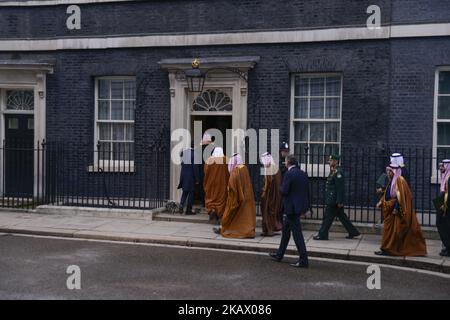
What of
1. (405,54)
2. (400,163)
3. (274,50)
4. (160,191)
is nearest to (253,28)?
(274,50)

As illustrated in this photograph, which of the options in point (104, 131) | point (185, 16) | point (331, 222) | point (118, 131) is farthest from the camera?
point (104, 131)

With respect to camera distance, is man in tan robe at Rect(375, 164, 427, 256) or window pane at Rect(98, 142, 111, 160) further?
window pane at Rect(98, 142, 111, 160)

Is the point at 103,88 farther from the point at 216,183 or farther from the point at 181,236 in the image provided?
the point at 181,236

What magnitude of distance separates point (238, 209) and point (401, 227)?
3240mm

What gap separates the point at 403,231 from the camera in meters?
10.2

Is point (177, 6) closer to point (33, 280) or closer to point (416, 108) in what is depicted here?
point (416, 108)

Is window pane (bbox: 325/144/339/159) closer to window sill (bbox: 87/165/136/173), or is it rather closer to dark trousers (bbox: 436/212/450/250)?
dark trousers (bbox: 436/212/450/250)

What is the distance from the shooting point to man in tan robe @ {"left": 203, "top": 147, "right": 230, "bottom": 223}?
12.7 m

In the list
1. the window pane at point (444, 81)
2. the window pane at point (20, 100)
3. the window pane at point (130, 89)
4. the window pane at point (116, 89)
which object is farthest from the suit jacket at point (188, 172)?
the window pane at point (444, 81)

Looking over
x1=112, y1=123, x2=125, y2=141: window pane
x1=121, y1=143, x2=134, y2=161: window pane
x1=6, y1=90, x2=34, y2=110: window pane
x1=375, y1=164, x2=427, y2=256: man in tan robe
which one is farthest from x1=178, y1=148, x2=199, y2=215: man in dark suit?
x1=6, y1=90, x2=34, y2=110: window pane

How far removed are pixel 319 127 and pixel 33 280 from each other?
8.27 meters

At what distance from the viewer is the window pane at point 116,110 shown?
52.1 feet

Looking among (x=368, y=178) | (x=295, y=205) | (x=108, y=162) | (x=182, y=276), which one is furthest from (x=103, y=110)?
(x=182, y=276)

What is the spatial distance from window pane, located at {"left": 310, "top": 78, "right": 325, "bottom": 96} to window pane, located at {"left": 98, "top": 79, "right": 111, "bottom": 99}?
17.7 ft
